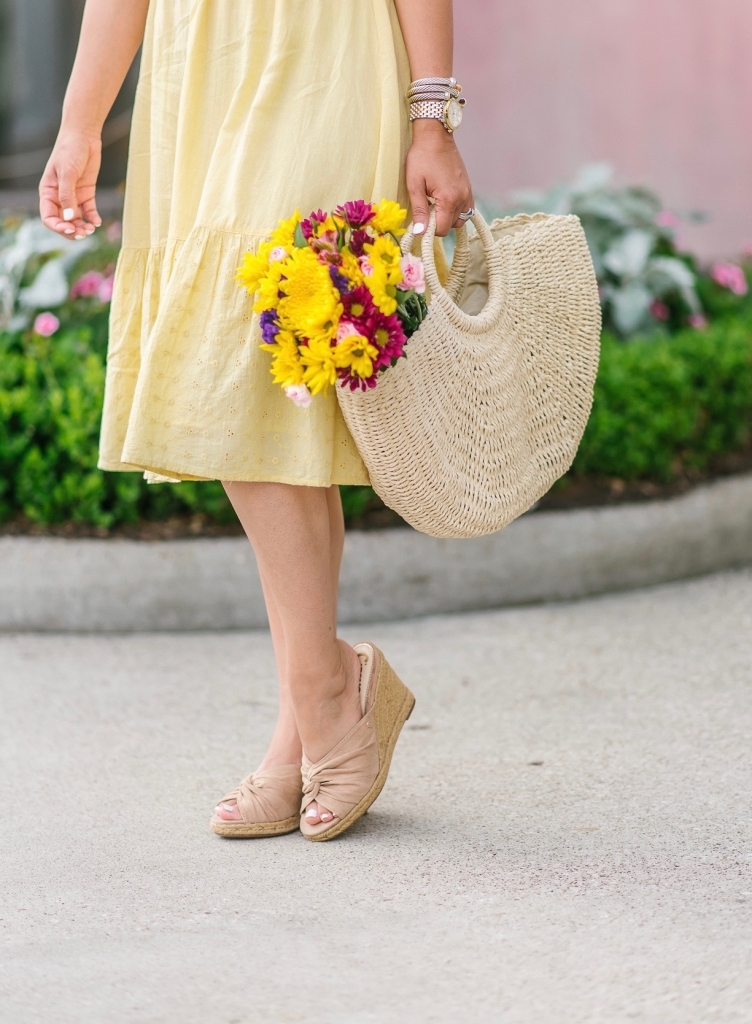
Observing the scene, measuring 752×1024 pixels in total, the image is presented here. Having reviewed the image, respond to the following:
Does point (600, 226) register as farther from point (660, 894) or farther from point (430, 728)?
point (660, 894)

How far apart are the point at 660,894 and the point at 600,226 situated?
3.45m

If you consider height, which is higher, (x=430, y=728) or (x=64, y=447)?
(x=64, y=447)

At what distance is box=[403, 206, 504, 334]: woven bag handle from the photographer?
5.92 feet

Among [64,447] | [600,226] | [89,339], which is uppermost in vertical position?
[600,226]

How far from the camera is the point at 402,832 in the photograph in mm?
2027

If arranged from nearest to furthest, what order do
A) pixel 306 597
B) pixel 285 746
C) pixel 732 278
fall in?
1. pixel 306 597
2. pixel 285 746
3. pixel 732 278

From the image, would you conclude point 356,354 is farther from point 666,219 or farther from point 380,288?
point 666,219

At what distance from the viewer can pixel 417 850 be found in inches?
76.6

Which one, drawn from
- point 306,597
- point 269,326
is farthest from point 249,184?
point 306,597

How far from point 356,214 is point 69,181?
1.99ft

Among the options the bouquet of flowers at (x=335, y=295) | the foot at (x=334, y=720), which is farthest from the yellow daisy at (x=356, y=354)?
the foot at (x=334, y=720)

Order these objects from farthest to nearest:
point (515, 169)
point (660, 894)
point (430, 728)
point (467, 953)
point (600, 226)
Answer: point (515, 169)
point (600, 226)
point (430, 728)
point (660, 894)
point (467, 953)

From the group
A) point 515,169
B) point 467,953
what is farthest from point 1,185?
point 467,953

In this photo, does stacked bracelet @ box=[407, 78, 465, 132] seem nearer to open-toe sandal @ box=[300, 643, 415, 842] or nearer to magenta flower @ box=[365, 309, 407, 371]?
magenta flower @ box=[365, 309, 407, 371]
